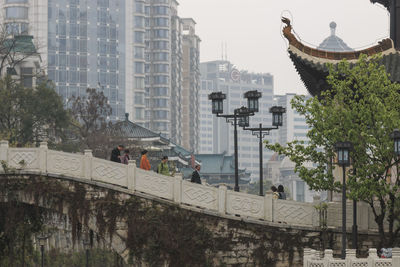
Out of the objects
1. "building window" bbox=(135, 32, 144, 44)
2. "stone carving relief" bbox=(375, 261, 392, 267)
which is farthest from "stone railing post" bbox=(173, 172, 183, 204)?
"building window" bbox=(135, 32, 144, 44)

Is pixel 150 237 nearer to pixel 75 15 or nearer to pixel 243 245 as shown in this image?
pixel 243 245

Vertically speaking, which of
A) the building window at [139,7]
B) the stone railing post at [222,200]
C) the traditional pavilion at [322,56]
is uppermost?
the building window at [139,7]

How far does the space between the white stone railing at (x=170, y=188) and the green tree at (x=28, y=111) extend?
63.3ft

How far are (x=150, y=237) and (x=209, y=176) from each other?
3181 inches

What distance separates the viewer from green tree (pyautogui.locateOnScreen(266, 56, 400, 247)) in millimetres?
25500

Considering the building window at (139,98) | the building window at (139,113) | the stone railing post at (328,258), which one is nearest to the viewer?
the stone railing post at (328,258)

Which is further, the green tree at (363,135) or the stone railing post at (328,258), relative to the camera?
the green tree at (363,135)

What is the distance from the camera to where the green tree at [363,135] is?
25500 millimetres

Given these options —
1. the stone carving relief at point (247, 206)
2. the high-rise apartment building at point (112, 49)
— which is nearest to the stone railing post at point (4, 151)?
the stone carving relief at point (247, 206)

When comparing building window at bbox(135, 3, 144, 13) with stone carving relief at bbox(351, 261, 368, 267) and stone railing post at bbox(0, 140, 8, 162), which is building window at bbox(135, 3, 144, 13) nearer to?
stone railing post at bbox(0, 140, 8, 162)

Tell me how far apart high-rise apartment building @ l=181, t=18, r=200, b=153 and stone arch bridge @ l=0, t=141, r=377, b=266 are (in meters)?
114

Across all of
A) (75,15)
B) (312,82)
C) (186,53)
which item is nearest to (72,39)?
(75,15)

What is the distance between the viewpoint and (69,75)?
116750mm

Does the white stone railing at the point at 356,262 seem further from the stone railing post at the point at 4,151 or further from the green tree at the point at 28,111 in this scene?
the green tree at the point at 28,111
